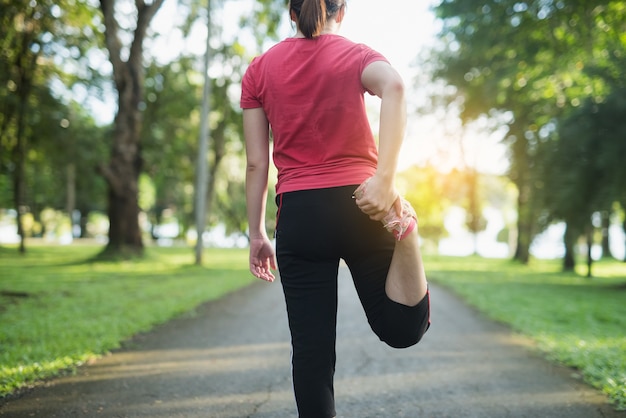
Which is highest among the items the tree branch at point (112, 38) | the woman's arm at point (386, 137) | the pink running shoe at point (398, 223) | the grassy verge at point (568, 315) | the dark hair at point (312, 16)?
the tree branch at point (112, 38)

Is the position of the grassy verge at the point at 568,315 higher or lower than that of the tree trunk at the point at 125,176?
lower

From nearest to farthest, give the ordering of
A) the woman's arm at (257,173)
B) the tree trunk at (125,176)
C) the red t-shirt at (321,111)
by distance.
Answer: the red t-shirt at (321,111), the woman's arm at (257,173), the tree trunk at (125,176)

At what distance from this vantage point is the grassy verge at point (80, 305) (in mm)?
4824

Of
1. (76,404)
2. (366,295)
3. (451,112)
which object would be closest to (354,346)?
(76,404)

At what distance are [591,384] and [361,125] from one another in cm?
343

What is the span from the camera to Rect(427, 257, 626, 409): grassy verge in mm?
4891

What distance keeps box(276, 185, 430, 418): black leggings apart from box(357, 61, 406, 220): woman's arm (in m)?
0.19

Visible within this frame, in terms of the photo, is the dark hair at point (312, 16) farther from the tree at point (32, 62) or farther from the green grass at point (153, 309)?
the tree at point (32, 62)

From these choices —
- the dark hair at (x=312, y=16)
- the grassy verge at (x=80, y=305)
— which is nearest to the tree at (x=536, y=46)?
the grassy verge at (x=80, y=305)

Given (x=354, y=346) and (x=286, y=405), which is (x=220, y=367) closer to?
(x=286, y=405)

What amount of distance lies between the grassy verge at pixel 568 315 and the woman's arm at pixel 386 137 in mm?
2831

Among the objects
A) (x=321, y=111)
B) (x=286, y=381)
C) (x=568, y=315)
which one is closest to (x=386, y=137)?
(x=321, y=111)

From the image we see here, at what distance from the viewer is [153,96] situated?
85.6 ft

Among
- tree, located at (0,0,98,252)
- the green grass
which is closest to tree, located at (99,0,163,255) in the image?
the green grass
